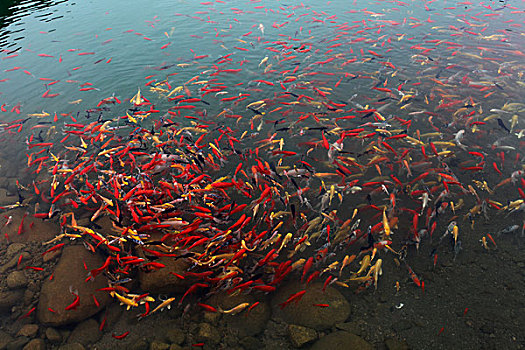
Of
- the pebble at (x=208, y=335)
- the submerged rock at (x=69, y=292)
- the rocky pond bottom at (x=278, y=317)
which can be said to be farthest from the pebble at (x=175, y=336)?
the submerged rock at (x=69, y=292)

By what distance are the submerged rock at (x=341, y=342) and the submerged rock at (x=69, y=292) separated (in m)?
4.48

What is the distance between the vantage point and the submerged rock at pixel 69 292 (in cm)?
555

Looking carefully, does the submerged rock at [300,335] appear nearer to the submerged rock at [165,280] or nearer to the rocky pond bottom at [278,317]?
the rocky pond bottom at [278,317]

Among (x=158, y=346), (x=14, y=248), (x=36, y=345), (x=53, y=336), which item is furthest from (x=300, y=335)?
(x=14, y=248)

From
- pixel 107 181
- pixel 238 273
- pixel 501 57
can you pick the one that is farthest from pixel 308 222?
pixel 501 57

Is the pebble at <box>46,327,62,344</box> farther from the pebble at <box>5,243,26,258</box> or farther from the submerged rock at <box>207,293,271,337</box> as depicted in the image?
the submerged rock at <box>207,293,271,337</box>

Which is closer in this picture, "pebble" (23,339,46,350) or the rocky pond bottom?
the rocky pond bottom

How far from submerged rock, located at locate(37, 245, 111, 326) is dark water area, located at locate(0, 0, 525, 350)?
4 cm

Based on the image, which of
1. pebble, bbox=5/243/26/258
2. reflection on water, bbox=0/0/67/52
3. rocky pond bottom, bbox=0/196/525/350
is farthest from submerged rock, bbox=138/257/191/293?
reflection on water, bbox=0/0/67/52

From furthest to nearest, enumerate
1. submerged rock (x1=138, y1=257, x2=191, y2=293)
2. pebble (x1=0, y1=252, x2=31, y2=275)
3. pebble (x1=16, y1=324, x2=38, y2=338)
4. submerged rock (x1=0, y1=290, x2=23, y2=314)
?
1. pebble (x1=0, y1=252, x2=31, y2=275)
2. submerged rock (x1=0, y1=290, x2=23, y2=314)
3. submerged rock (x1=138, y1=257, x2=191, y2=293)
4. pebble (x1=16, y1=324, x2=38, y2=338)

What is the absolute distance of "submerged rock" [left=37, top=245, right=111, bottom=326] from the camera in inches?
219

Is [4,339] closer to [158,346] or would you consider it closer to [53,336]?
[53,336]

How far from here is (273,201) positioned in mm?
7191

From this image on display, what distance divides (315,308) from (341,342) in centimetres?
75
